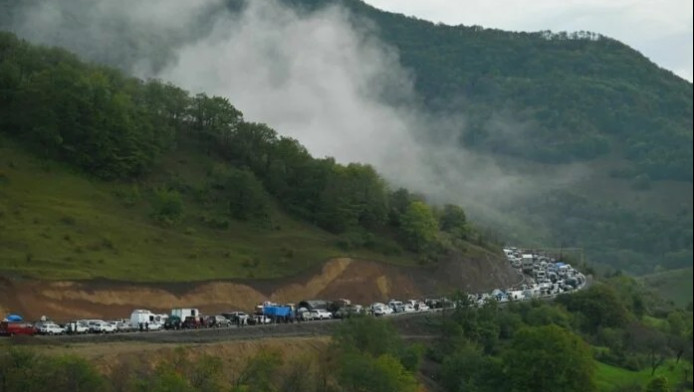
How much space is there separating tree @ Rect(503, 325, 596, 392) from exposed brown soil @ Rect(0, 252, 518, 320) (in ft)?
96.9

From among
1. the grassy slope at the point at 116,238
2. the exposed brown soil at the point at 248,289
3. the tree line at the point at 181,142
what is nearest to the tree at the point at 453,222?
the tree line at the point at 181,142

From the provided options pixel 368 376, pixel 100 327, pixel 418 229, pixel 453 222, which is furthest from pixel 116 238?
pixel 453 222

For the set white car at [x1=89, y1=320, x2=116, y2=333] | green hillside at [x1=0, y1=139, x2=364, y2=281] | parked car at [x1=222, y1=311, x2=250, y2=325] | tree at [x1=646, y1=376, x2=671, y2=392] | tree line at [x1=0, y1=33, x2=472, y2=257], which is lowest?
tree at [x1=646, y1=376, x2=671, y2=392]

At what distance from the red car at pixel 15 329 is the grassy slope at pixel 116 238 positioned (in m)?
11.9

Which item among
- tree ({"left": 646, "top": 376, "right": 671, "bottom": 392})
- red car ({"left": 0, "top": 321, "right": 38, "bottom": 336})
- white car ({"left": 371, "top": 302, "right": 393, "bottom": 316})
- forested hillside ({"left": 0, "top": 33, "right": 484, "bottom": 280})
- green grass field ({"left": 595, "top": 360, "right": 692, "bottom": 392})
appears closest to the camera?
red car ({"left": 0, "top": 321, "right": 38, "bottom": 336})

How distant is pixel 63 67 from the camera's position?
4838 inches

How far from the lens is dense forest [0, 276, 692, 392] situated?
57.3 metres

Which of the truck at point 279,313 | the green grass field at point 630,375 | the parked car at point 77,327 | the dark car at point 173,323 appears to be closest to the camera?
the parked car at point 77,327

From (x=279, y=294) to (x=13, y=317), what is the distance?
1326 inches

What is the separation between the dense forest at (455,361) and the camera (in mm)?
57281

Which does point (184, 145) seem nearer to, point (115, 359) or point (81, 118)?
point (81, 118)

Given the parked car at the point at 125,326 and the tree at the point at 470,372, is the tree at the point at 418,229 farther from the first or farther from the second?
the parked car at the point at 125,326

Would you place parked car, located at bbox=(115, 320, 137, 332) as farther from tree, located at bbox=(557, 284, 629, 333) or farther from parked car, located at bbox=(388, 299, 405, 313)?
tree, located at bbox=(557, 284, 629, 333)

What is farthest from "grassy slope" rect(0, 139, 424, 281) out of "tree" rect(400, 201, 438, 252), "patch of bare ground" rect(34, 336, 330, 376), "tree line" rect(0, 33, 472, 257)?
"patch of bare ground" rect(34, 336, 330, 376)
